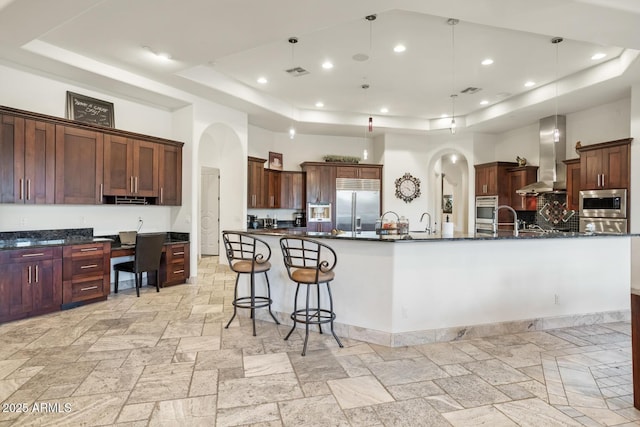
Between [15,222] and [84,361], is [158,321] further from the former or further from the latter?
[15,222]

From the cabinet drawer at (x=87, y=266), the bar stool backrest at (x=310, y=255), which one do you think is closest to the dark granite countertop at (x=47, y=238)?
the cabinet drawer at (x=87, y=266)

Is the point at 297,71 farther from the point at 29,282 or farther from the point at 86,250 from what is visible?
the point at 29,282

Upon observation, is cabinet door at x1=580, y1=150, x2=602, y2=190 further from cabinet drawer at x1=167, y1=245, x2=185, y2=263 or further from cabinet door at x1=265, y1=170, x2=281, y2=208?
cabinet drawer at x1=167, y1=245, x2=185, y2=263

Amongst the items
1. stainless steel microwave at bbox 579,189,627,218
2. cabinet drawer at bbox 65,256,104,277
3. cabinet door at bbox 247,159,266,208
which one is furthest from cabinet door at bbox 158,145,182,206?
stainless steel microwave at bbox 579,189,627,218

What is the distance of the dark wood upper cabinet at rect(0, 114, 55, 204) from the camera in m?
4.13

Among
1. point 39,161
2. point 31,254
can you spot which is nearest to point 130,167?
point 39,161

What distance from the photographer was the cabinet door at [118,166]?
5.16m

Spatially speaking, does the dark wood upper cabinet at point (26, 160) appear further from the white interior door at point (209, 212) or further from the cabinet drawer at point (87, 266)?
the white interior door at point (209, 212)

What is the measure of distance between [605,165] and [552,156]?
1415 millimetres

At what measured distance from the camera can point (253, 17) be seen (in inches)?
141

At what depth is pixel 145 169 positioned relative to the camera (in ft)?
18.5

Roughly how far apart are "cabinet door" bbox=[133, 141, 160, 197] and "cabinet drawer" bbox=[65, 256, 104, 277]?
1207 mm

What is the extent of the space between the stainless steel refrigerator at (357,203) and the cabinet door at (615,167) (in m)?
4.44

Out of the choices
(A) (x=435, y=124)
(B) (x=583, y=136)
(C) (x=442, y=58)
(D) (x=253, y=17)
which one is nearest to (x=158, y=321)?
(D) (x=253, y=17)
